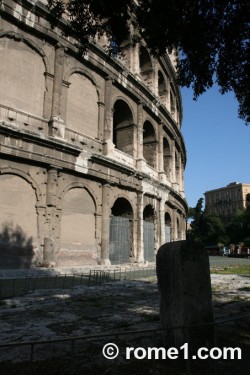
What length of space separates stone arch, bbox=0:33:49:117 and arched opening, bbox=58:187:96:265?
132 inches

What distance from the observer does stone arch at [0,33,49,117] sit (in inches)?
452

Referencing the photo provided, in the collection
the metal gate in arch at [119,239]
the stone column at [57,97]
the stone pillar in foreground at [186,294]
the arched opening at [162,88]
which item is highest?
the arched opening at [162,88]

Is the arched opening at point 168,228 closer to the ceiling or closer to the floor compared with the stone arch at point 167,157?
closer to the floor

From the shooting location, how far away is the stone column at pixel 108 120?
47.0ft

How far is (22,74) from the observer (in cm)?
1195

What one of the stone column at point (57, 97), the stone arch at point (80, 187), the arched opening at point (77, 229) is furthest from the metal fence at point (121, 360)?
the stone column at point (57, 97)

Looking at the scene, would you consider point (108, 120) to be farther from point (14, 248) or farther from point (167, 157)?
point (167, 157)

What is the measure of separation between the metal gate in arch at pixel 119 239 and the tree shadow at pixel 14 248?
4252 millimetres

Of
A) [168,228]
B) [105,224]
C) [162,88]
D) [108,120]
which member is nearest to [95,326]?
[105,224]

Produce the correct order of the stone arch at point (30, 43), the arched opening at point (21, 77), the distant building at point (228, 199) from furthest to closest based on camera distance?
the distant building at point (228, 199) < the stone arch at point (30, 43) < the arched opening at point (21, 77)

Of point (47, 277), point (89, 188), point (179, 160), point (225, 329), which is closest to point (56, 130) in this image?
point (89, 188)

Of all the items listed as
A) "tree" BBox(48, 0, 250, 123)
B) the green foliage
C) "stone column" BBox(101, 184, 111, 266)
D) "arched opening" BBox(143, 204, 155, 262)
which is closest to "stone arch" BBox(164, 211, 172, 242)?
"arched opening" BBox(143, 204, 155, 262)

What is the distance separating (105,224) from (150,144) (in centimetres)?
712

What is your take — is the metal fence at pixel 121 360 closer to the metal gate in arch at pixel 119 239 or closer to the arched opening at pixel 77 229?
the arched opening at pixel 77 229
